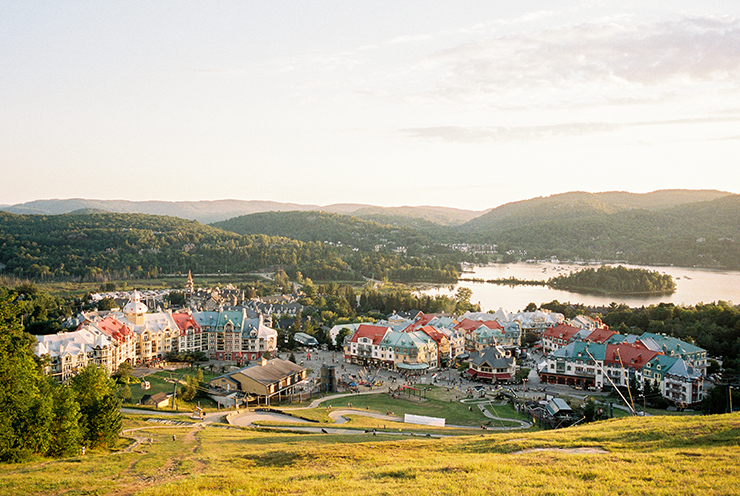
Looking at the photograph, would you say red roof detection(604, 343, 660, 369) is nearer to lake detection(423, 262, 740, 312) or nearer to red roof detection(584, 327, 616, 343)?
red roof detection(584, 327, 616, 343)

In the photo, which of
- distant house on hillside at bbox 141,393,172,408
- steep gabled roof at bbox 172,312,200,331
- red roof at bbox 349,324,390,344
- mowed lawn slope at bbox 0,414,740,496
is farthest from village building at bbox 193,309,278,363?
mowed lawn slope at bbox 0,414,740,496

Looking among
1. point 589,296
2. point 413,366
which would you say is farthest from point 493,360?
point 589,296

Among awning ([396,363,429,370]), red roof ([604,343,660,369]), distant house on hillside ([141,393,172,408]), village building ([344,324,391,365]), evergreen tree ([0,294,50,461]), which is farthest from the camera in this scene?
village building ([344,324,391,365])

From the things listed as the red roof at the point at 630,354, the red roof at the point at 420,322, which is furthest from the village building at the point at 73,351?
the red roof at the point at 630,354

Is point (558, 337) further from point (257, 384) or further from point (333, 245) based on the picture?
point (333, 245)

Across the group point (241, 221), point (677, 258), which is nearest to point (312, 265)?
point (677, 258)
